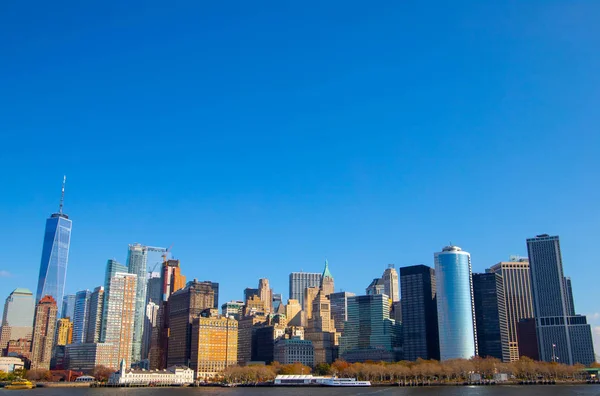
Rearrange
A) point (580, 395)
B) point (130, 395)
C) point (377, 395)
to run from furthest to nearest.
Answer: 1. point (130, 395)
2. point (377, 395)
3. point (580, 395)

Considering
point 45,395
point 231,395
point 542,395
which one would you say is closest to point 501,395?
point 542,395

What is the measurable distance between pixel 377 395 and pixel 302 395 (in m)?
16.5

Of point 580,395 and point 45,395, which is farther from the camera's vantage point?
point 45,395

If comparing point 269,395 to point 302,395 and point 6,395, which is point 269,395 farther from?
point 6,395

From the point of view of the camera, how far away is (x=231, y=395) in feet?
485

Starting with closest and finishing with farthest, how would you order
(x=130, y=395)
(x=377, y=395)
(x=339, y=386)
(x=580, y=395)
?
1. (x=580, y=395)
2. (x=377, y=395)
3. (x=130, y=395)
4. (x=339, y=386)

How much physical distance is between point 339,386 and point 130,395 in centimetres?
6841

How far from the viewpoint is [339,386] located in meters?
198

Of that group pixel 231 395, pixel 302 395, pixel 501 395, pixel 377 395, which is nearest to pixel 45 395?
pixel 231 395

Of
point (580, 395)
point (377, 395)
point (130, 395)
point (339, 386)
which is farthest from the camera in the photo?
point (339, 386)

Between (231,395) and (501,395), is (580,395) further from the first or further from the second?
(231,395)

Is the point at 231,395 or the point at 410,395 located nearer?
the point at 410,395

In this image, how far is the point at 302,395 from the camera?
145375mm

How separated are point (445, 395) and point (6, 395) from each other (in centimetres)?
10731
